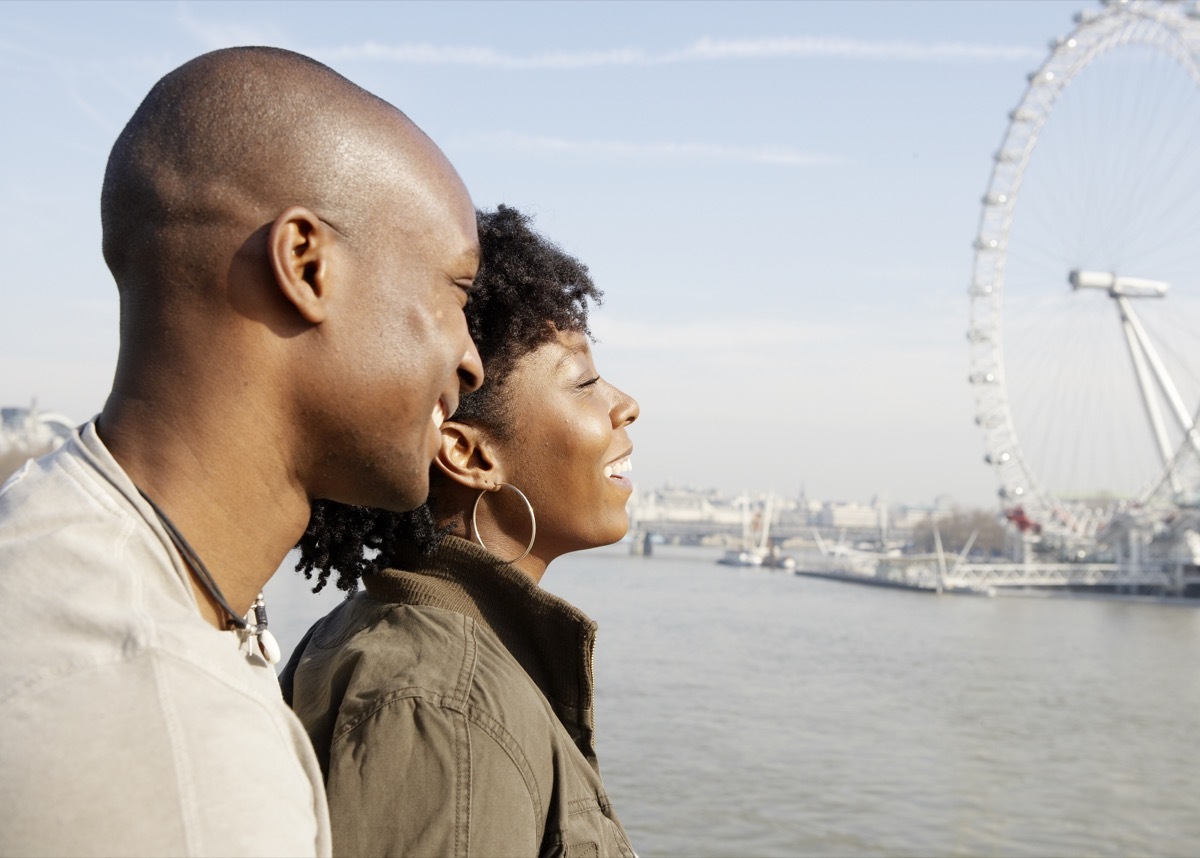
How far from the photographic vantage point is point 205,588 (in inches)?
42.9

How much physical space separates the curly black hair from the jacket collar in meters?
0.07

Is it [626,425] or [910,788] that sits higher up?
[626,425]

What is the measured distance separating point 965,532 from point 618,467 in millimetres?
93982

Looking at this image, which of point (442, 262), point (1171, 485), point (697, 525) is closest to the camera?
point (442, 262)

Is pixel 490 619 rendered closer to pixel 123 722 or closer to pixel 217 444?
pixel 217 444

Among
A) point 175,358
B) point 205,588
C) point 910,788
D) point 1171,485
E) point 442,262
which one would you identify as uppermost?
point 1171,485

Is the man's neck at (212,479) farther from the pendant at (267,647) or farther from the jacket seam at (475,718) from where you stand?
the jacket seam at (475,718)

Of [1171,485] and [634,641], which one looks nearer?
[634,641]

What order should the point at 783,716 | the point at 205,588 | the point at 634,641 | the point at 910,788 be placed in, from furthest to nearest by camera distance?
the point at 634,641 → the point at 783,716 → the point at 910,788 → the point at 205,588

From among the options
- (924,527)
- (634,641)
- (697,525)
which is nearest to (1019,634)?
(634,641)

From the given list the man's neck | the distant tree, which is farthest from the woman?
the distant tree

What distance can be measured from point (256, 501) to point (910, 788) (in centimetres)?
1244

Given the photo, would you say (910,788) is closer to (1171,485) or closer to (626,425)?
(626,425)

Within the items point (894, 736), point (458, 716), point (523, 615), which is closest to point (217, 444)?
point (458, 716)
